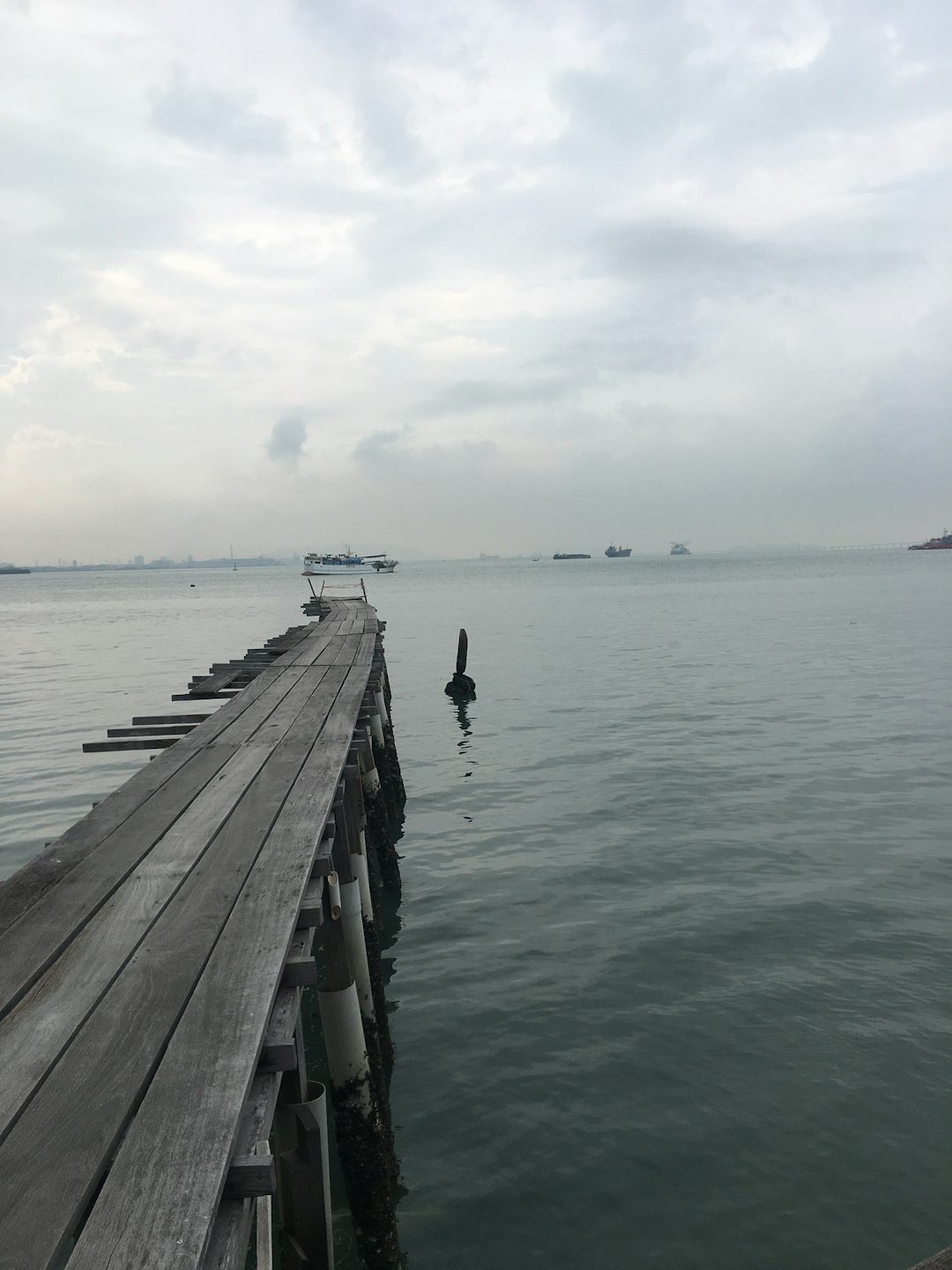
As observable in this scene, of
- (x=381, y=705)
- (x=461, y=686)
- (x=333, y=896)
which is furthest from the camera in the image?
(x=461, y=686)

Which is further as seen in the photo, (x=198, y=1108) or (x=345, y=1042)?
(x=345, y=1042)

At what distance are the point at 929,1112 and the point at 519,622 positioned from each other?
47.3m

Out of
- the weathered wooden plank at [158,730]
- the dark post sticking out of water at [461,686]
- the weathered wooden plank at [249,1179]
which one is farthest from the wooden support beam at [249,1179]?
the dark post sticking out of water at [461,686]

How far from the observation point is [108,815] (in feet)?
19.9

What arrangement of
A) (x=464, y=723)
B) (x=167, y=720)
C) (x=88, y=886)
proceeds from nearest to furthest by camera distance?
(x=88, y=886), (x=167, y=720), (x=464, y=723)

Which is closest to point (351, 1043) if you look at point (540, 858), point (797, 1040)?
point (797, 1040)

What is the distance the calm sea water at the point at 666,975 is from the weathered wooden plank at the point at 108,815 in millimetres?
3057

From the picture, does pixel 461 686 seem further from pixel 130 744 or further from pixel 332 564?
pixel 332 564

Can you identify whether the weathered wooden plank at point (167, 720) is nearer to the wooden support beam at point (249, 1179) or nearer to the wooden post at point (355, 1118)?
the wooden post at point (355, 1118)

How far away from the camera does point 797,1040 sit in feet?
23.3

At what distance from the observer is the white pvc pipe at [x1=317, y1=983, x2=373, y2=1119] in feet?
18.2

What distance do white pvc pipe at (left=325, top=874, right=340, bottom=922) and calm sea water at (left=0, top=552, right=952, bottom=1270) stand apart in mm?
→ 1962

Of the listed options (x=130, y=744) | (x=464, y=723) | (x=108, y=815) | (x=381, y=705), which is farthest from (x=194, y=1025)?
(x=464, y=723)

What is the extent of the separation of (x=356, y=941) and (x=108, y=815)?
2060 millimetres
